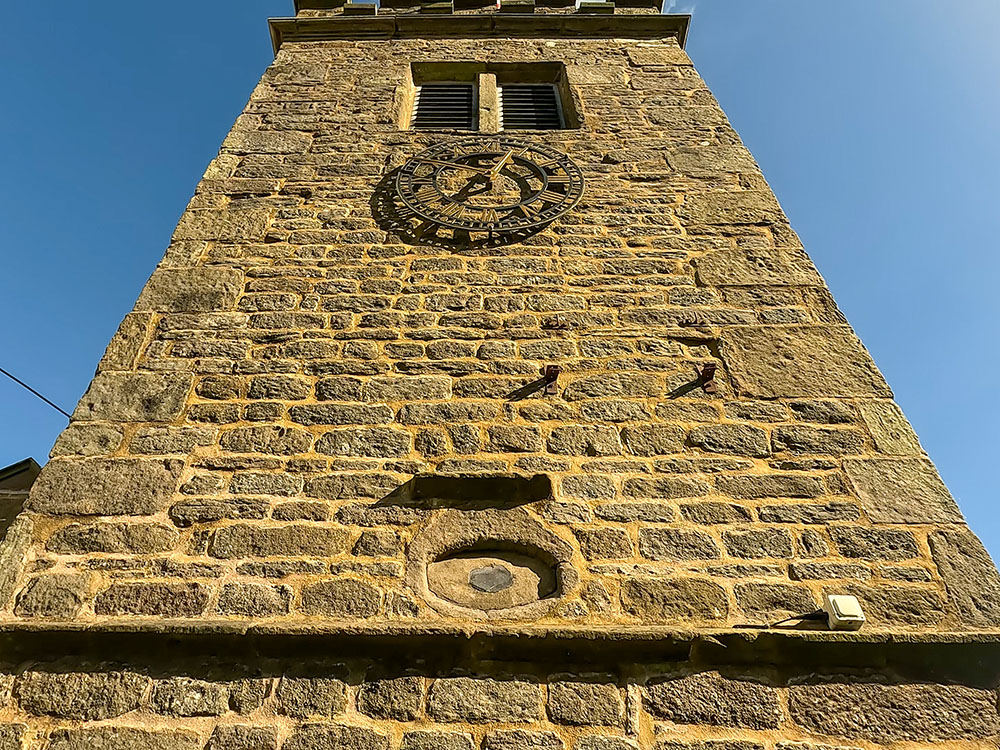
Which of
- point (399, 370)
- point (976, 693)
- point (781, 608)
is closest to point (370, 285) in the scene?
point (399, 370)

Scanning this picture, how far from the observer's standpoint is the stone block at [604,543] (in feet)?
8.78

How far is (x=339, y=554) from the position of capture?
2.68 metres

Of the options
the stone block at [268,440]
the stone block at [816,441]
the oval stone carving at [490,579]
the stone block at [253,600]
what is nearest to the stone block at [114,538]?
the stone block at [253,600]

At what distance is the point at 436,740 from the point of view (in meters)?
2.15

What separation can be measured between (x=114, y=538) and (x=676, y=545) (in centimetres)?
221

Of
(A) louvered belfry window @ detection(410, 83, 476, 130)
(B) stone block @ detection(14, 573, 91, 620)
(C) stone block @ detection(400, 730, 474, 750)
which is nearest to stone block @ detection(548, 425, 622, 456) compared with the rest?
(C) stone block @ detection(400, 730, 474, 750)

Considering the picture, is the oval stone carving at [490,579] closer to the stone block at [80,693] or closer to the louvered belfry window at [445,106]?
the stone block at [80,693]

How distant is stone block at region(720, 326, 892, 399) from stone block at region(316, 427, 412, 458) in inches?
64.0

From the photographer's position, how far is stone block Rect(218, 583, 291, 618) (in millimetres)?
2490

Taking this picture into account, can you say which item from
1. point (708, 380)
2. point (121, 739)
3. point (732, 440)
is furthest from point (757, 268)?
point (121, 739)

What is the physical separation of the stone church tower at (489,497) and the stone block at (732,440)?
2cm

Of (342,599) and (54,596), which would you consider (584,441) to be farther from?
(54,596)

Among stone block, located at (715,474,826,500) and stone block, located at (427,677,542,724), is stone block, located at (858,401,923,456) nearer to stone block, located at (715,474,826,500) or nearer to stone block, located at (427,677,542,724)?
stone block, located at (715,474,826,500)

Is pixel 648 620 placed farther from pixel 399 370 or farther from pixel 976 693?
pixel 399 370
